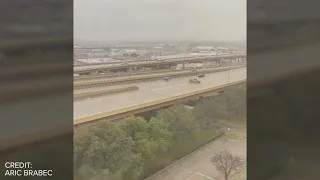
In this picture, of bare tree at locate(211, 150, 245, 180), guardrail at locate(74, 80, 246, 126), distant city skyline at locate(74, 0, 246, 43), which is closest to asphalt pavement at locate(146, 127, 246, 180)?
bare tree at locate(211, 150, 245, 180)

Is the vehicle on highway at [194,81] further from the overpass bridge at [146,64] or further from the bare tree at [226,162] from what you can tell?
the bare tree at [226,162]

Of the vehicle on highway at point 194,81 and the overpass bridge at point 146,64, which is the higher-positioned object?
the overpass bridge at point 146,64

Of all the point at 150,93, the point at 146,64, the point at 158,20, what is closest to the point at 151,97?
the point at 150,93

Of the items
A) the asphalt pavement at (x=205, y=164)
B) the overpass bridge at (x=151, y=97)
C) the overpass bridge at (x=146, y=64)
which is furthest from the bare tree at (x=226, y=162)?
the overpass bridge at (x=146, y=64)

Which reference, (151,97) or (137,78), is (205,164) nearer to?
(151,97)

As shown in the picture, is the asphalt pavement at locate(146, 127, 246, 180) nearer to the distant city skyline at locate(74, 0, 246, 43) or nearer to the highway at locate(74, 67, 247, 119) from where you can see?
the highway at locate(74, 67, 247, 119)

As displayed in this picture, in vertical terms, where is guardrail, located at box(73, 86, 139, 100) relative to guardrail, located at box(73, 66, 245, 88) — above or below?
below
